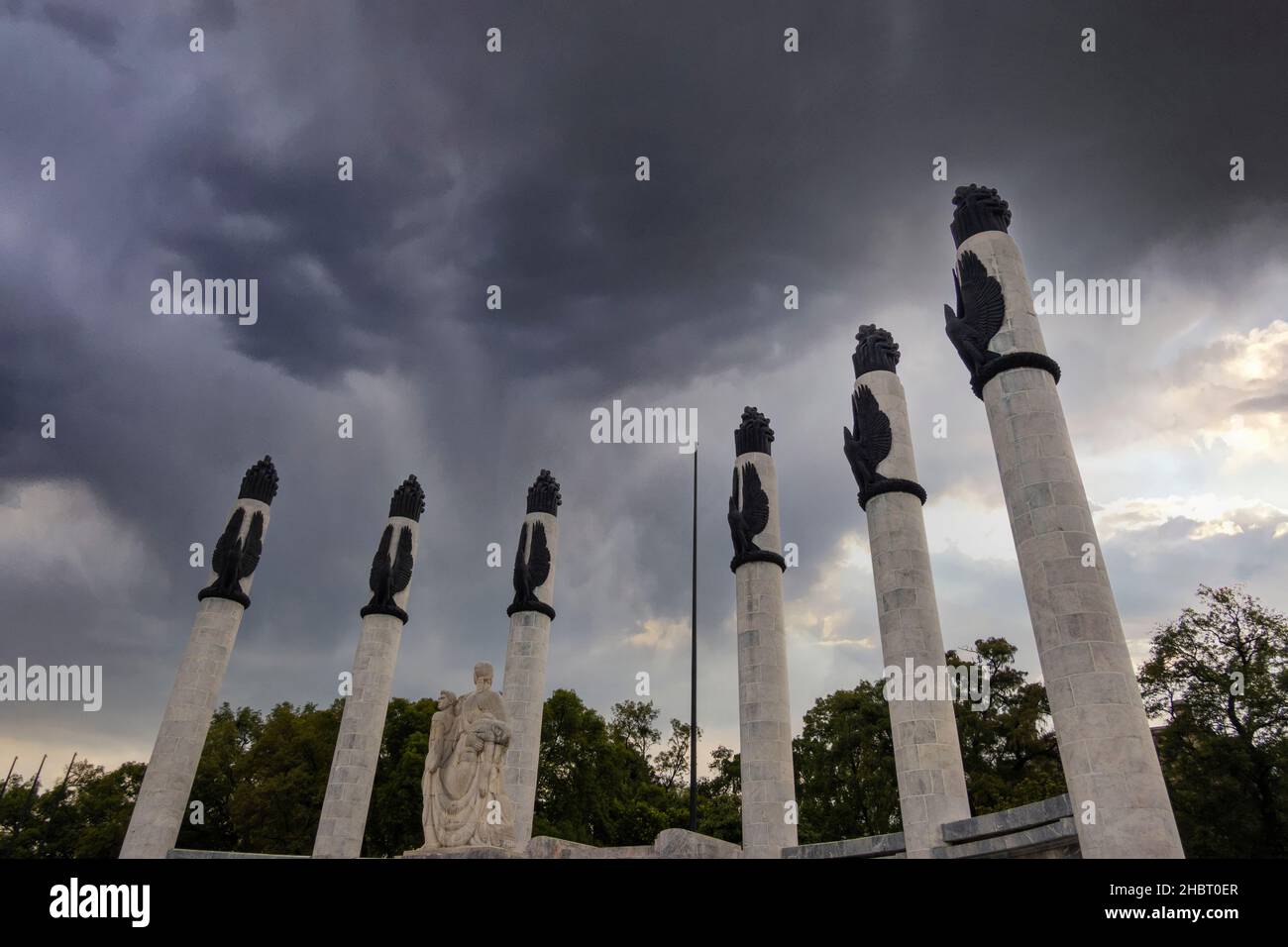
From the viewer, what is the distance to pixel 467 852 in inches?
456

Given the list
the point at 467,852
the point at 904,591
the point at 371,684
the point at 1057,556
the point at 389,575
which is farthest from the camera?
the point at 389,575

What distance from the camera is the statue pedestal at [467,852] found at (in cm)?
1152

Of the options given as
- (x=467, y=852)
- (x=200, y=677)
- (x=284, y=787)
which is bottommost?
(x=467, y=852)

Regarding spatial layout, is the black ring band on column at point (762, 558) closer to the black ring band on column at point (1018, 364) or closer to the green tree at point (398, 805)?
the black ring band on column at point (1018, 364)

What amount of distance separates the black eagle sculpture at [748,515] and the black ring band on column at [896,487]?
164 inches

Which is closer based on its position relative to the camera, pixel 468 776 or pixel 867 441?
pixel 468 776

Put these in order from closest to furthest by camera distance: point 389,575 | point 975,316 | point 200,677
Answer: point 975,316 → point 200,677 → point 389,575

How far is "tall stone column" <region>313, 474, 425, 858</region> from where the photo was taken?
2386 centimetres

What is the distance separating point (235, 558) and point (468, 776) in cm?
1783

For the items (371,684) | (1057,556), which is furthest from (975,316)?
(371,684)

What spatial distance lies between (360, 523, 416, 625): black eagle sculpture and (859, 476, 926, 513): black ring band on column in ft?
57.1

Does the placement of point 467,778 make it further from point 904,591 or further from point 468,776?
point 904,591
